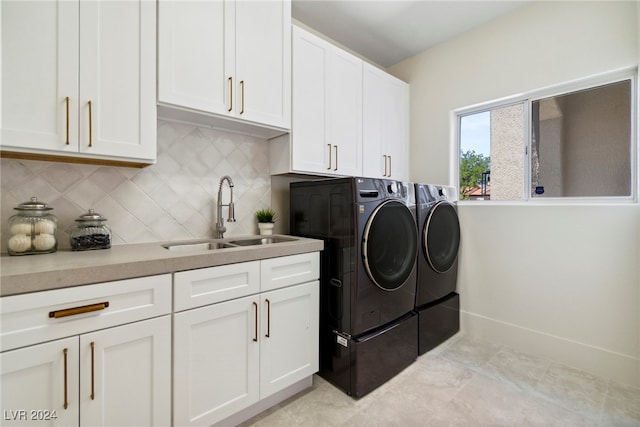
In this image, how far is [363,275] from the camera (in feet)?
5.60

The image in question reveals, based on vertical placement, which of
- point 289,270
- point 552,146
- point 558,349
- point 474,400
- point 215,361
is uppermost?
point 552,146

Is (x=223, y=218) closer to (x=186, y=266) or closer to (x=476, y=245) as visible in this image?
(x=186, y=266)

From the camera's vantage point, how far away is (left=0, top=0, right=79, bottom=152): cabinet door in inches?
42.3

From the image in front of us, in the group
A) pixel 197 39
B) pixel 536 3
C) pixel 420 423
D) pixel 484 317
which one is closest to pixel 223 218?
pixel 197 39

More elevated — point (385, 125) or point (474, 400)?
point (385, 125)

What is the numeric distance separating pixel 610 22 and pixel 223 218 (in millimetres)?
2947

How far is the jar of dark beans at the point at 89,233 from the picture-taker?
4.49ft

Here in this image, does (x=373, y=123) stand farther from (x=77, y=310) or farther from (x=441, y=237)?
(x=77, y=310)

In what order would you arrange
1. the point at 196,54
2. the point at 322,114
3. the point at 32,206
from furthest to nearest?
1. the point at 322,114
2. the point at 196,54
3. the point at 32,206

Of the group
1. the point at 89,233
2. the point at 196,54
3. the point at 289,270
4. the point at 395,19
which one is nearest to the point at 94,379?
the point at 89,233

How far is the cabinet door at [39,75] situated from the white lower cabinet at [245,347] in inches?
33.4

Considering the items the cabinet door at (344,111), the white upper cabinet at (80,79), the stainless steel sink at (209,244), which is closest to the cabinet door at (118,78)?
the white upper cabinet at (80,79)

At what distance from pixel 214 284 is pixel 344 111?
1.65m

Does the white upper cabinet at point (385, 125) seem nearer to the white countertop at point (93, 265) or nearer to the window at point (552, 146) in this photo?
the window at point (552, 146)
